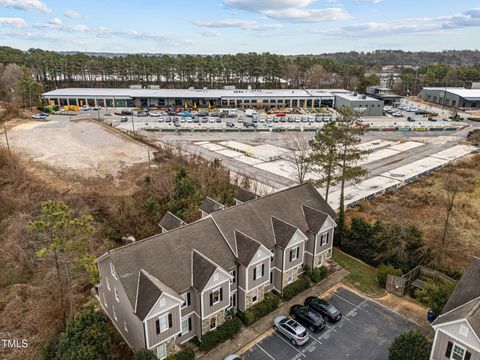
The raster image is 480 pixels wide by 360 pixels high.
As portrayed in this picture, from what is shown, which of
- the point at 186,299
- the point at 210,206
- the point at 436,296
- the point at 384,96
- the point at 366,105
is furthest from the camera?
the point at 384,96

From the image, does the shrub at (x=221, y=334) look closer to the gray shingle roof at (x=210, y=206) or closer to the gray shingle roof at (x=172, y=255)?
the gray shingle roof at (x=172, y=255)

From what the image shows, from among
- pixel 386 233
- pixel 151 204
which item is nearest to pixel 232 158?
pixel 151 204

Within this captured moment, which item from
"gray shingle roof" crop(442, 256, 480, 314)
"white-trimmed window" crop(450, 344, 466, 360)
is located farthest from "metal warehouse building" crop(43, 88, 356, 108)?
"white-trimmed window" crop(450, 344, 466, 360)

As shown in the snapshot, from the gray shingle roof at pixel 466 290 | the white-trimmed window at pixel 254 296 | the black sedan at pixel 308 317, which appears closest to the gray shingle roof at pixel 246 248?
the white-trimmed window at pixel 254 296

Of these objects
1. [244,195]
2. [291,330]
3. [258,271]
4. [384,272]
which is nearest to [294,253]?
[258,271]

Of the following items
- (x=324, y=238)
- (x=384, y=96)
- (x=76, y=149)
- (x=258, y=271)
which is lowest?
(x=258, y=271)

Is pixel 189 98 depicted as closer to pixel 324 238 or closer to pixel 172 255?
pixel 324 238

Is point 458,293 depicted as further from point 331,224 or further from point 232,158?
point 232,158
